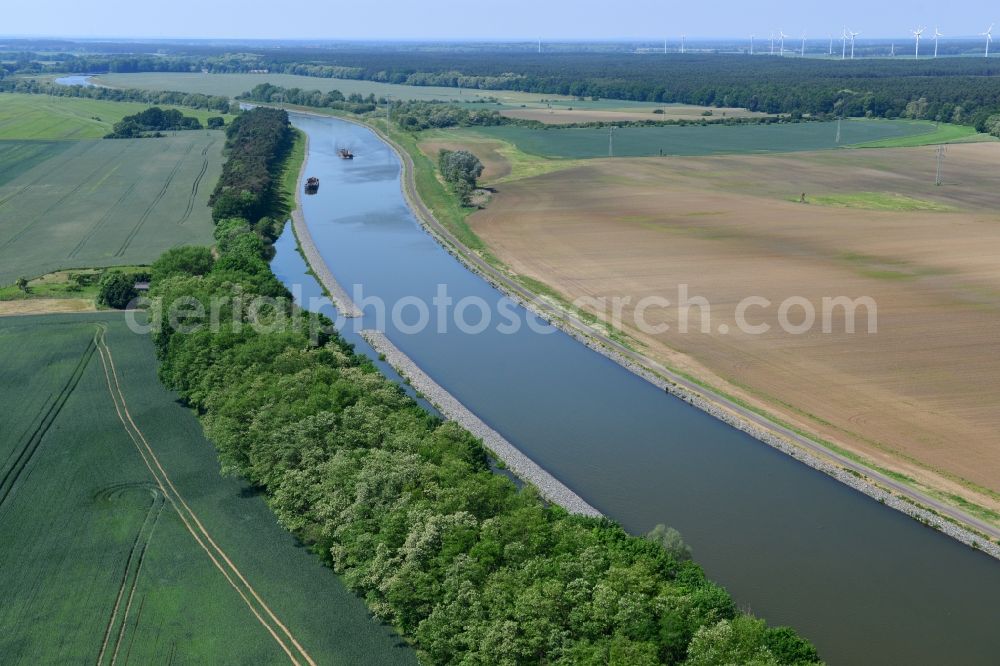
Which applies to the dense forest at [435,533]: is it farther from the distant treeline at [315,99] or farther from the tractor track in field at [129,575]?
the distant treeline at [315,99]

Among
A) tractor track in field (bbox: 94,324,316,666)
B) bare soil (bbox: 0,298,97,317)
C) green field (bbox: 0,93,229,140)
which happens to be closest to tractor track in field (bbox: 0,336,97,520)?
tractor track in field (bbox: 94,324,316,666)

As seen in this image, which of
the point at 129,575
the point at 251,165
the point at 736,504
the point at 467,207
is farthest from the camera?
the point at 251,165

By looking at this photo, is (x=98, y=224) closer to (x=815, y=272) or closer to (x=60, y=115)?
(x=815, y=272)

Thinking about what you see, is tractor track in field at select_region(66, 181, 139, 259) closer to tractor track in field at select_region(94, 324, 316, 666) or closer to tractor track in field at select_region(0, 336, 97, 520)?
tractor track in field at select_region(0, 336, 97, 520)

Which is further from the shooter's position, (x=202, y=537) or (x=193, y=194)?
(x=193, y=194)

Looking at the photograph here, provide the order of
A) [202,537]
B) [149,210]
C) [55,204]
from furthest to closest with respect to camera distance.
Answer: [55,204] < [149,210] < [202,537]

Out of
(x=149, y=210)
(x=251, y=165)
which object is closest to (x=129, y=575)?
(x=149, y=210)

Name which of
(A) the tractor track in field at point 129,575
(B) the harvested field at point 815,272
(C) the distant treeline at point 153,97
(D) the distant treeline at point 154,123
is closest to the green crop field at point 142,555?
(A) the tractor track in field at point 129,575
